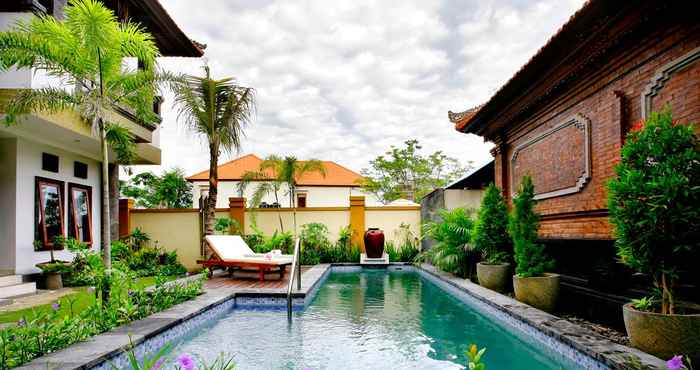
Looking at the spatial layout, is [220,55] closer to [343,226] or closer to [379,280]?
[343,226]

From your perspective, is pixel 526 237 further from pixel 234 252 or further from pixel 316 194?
pixel 316 194

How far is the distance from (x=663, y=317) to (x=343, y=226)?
10988mm

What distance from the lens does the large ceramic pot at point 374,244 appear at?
1275 cm

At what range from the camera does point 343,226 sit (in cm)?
1388

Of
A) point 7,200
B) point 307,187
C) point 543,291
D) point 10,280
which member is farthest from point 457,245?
point 307,187

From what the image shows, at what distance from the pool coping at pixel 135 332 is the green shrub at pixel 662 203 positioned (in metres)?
3.52

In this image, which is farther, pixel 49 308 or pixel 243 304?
pixel 243 304

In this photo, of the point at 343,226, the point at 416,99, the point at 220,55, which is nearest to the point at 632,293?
the point at 343,226

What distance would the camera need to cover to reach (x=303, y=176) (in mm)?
33969

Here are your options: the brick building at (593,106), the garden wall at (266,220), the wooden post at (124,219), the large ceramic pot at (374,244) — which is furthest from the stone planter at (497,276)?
the wooden post at (124,219)

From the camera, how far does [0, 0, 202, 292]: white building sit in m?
7.01

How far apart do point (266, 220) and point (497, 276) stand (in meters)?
8.39

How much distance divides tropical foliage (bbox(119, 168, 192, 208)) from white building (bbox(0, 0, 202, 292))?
607 inches

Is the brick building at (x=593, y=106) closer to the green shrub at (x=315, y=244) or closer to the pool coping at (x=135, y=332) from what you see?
the pool coping at (x=135, y=332)
